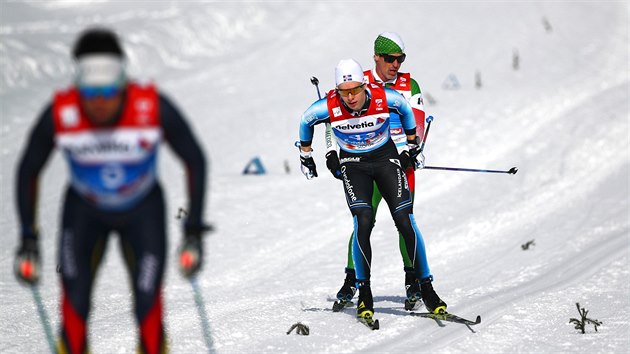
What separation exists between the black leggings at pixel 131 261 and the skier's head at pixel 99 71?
2.07 ft

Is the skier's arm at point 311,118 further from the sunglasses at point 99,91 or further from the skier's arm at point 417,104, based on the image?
the sunglasses at point 99,91

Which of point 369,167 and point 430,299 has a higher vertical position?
point 369,167

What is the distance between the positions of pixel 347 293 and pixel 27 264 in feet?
14.1

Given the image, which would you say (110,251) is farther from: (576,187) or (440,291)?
(576,187)

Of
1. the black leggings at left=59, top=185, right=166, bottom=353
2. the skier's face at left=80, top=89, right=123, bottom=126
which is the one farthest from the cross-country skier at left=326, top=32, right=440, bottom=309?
the skier's face at left=80, top=89, right=123, bottom=126

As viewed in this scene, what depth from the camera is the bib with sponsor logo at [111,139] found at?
5.03m

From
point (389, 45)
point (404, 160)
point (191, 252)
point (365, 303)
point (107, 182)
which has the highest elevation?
point (389, 45)

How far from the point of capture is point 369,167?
27.6ft

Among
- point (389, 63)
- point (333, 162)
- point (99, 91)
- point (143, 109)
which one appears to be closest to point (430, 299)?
point (333, 162)

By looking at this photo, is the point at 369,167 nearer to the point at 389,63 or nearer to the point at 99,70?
the point at 389,63

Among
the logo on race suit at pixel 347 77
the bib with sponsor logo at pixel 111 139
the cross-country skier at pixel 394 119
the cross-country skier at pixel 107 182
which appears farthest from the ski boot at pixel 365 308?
the bib with sponsor logo at pixel 111 139

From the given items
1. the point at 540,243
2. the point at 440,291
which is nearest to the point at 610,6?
the point at 540,243

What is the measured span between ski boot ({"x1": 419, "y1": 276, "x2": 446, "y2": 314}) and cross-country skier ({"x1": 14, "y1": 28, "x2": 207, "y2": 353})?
360 centimetres

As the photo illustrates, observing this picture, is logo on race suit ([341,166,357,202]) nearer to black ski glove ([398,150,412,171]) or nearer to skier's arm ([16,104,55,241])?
black ski glove ([398,150,412,171])
